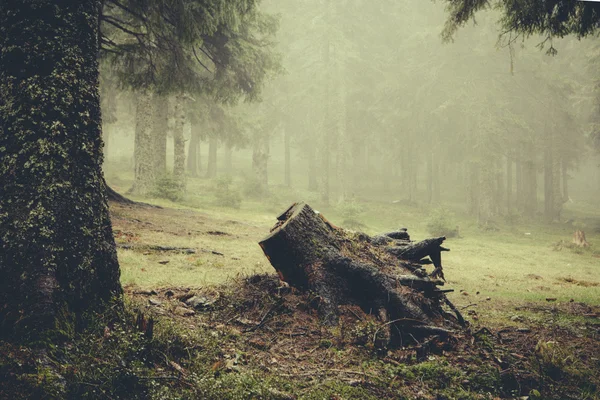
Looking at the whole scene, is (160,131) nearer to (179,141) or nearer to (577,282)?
(179,141)

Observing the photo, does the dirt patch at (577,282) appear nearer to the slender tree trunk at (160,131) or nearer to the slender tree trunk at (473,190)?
the slender tree trunk at (160,131)

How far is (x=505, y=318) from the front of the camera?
4.83 m

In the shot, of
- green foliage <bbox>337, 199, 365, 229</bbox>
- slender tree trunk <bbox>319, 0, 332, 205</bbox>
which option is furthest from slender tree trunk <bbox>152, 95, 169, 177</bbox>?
slender tree trunk <bbox>319, 0, 332, 205</bbox>

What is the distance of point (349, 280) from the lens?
13.2 feet

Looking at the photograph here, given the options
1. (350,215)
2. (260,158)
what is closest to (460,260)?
(350,215)

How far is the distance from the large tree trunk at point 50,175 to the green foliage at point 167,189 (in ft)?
41.7

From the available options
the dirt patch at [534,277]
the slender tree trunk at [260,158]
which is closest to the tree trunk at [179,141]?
the slender tree trunk at [260,158]

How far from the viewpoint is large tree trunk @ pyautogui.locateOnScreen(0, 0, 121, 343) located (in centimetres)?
266

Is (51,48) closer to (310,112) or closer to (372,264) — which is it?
(372,264)

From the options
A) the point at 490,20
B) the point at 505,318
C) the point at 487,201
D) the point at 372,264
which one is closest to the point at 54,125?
the point at 372,264

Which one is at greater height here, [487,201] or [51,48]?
[51,48]

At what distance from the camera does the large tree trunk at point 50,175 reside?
8.74 feet

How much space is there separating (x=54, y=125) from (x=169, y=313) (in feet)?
6.32

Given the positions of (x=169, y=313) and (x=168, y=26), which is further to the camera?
(x=168, y=26)
